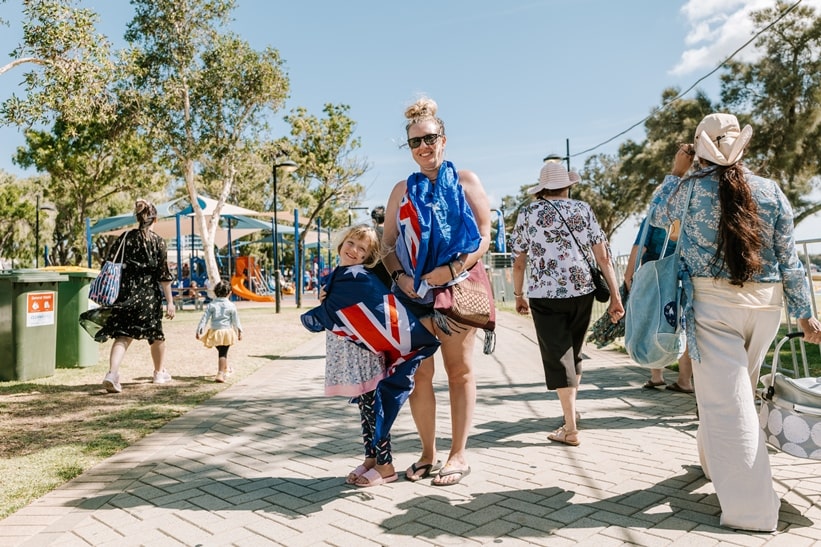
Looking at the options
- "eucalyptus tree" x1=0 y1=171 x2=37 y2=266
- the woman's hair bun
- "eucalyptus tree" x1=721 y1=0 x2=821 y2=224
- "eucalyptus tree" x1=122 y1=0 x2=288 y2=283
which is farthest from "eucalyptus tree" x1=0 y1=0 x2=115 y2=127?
"eucalyptus tree" x1=0 y1=171 x2=37 y2=266

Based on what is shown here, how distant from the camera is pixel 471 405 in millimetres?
3711

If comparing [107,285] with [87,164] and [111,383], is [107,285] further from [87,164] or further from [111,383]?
[87,164]

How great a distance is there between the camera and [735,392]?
293cm

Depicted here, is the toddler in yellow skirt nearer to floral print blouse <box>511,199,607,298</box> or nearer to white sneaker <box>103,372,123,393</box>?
white sneaker <box>103,372,123,393</box>

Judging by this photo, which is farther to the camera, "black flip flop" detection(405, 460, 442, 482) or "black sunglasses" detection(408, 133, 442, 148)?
"black flip flop" detection(405, 460, 442, 482)

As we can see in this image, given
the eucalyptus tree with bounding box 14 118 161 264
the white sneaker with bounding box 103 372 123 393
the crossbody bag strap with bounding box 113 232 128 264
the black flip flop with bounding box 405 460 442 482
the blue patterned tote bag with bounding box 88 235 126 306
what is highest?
the eucalyptus tree with bounding box 14 118 161 264

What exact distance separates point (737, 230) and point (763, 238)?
0.16 metres

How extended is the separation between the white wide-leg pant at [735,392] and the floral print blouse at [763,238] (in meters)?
0.06

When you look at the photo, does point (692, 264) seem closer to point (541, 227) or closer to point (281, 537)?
point (541, 227)

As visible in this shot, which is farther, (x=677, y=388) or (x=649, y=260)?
(x=677, y=388)

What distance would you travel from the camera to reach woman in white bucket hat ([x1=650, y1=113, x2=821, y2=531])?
289 centimetres

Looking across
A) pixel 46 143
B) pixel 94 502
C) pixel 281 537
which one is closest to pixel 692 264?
pixel 281 537

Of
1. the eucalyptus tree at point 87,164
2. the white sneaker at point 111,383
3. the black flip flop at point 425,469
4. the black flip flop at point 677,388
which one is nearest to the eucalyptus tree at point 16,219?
the eucalyptus tree at point 87,164

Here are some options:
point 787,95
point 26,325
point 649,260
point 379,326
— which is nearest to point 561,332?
point 649,260
